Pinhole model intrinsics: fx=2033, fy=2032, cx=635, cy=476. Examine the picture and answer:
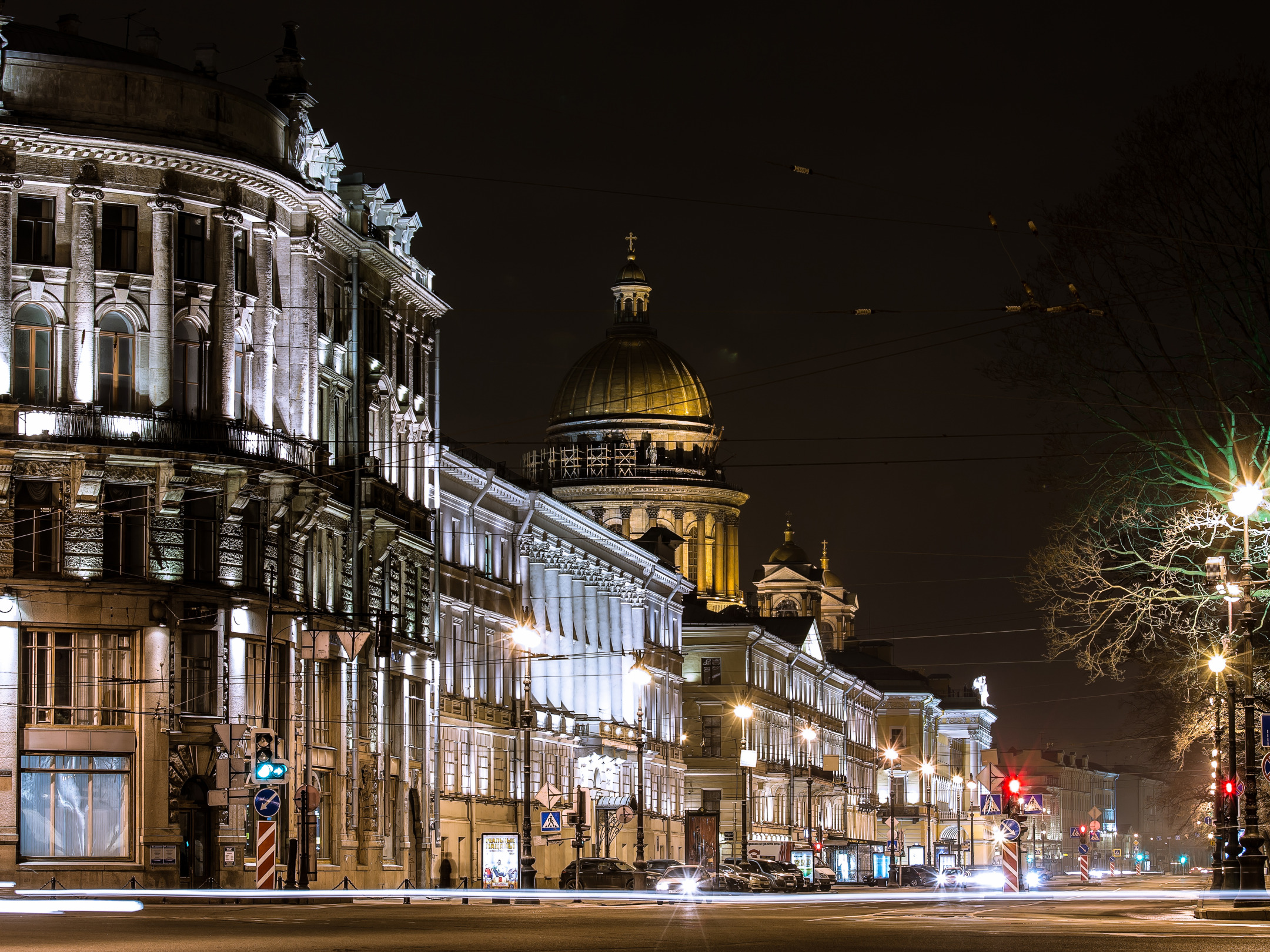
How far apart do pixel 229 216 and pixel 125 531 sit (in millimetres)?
8986

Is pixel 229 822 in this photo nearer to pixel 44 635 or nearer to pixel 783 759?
pixel 44 635

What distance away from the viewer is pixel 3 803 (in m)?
49.3

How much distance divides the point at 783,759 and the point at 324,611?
71075mm

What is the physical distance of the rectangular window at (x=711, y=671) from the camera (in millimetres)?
118438

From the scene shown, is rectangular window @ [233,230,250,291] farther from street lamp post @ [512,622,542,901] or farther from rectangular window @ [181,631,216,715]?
street lamp post @ [512,622,542,901]

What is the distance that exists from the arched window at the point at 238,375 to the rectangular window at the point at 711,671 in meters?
66.9

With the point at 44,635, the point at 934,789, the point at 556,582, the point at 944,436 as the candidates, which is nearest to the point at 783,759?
the point at 556,582

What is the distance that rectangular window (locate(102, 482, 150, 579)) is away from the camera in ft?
168

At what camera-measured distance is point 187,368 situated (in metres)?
53.6

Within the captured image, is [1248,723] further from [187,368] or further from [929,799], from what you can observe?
[929,799]

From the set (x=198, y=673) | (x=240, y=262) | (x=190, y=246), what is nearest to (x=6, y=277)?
(x=190, y=246)

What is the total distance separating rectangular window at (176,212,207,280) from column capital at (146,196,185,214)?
17.6 inches

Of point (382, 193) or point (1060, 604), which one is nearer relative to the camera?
point (1060, 604)

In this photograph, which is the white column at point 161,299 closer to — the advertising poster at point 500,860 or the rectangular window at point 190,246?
the rectangular window at point 190,246
